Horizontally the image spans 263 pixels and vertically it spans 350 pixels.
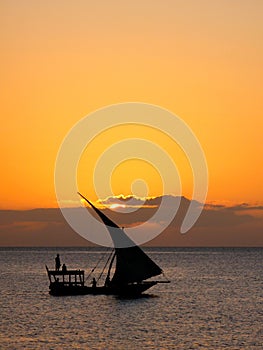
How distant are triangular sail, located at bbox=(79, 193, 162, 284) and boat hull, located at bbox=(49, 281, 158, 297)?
1.93 ft

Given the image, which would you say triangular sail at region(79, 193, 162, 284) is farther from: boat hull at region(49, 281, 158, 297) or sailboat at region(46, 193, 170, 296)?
boat hull at region(49, 281, 158, 297)

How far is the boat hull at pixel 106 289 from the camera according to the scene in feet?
213

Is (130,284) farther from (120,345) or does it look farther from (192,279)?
(192,279)

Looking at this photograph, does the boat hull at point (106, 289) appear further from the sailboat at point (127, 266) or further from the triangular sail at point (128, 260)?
the triangular sail at point (128, 260)

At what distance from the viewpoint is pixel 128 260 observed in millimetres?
64250

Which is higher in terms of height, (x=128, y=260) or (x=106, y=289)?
(x=128, y=260)

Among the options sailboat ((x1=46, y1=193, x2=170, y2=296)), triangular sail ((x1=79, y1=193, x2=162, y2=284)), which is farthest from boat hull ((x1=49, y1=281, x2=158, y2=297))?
triangular sail ((x1=79, y1=193, x2=162, y2=284))

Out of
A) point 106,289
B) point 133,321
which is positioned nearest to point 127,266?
point 106,289

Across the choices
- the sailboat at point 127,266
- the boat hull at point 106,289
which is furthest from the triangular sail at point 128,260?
the boat hull at point 106,289

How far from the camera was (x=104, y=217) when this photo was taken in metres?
64.1

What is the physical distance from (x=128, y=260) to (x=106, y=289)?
3578 mm

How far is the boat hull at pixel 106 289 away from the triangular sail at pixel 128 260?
0.59 metres

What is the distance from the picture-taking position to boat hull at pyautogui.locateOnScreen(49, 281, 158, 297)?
64.9 metres

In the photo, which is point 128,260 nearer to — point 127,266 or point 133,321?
point 127,266
